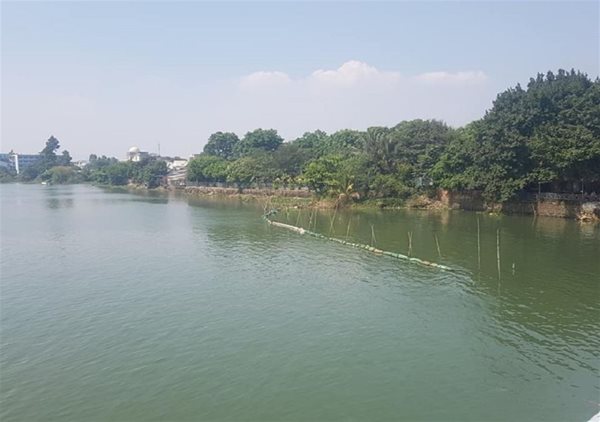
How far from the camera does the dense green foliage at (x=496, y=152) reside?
3803cm

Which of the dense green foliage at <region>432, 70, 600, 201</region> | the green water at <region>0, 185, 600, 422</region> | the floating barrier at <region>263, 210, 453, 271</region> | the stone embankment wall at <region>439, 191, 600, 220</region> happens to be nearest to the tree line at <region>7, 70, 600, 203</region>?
the dense green foliage at <region>432, 70, 600, 201</region>

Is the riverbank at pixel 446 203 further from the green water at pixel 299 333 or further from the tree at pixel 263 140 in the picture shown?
the tree at pixel 263 140

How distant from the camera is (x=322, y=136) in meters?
97.7

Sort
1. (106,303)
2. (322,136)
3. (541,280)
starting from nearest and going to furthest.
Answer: (106,303) → (541,280) → (322,136)

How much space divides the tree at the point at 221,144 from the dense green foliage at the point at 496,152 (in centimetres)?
5632

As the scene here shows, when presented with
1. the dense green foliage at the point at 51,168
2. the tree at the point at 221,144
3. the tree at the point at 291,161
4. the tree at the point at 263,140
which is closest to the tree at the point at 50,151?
the dense green foliage at the point at 51,168

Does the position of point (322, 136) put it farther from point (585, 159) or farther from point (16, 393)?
point (16, 393)

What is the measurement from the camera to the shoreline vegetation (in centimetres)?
3844

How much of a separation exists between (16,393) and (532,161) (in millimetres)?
40125

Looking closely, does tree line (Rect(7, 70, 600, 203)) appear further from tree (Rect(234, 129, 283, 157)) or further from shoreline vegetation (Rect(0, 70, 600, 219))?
tree (Rect(234, 129, 283, 157))

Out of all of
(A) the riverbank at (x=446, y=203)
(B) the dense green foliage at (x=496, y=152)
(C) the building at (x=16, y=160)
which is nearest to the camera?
(B) the dense green foliage at (x=496, y=152)

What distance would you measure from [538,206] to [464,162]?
7.70 m

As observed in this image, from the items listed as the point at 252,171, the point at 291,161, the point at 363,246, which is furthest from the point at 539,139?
the point at 252,171

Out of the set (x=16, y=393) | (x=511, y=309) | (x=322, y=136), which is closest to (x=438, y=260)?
(x=511, y=309)
